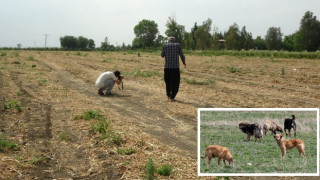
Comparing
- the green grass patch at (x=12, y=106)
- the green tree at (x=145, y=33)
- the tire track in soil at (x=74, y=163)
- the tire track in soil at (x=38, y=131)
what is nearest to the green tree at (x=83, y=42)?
the green tree at (x=145, y=33)

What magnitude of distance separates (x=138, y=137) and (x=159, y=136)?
0.36 metres

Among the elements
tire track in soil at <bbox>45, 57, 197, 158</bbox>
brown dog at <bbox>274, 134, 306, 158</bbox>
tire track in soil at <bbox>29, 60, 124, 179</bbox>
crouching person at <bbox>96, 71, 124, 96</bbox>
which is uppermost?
brown dog at <bbox>274, 134, 306, 158</bbox>

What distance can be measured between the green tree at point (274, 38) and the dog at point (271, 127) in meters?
63.3

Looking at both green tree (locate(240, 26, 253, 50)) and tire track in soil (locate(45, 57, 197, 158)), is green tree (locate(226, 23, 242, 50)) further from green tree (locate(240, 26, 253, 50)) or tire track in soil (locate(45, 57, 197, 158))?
tire track in soil (locate(45, 57, 197, 158))

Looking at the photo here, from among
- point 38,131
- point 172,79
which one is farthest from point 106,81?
point 38,131

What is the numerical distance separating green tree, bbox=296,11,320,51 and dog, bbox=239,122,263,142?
59.1m

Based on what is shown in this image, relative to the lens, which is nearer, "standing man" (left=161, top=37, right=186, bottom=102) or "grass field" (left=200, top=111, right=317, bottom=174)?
"grass field" (left=200, top=111, right=317, bottom=174)

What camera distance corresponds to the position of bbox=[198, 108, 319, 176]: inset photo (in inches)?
72.4

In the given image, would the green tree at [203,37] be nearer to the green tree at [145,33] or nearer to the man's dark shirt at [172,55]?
the green tree at [145,33]

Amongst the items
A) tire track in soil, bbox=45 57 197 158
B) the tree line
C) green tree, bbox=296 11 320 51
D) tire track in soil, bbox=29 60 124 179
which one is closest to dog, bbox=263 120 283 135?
tire track in soil, bbox=29 60 124 179

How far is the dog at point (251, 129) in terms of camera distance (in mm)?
1848

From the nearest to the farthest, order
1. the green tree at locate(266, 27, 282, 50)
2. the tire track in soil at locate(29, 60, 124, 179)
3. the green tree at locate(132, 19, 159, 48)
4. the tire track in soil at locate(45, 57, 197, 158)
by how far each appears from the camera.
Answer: the tire track in soil at locate(29, 60, 124, 179) < the tire track in soil at locate(45, 57, 197, 158) < the green tree at locate(266, 27, 282, 50) < the green tree at locate(132, 19, 159, 48)

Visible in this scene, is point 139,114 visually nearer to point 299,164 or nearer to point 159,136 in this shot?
point 159,136

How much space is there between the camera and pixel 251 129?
1863 millimetres
